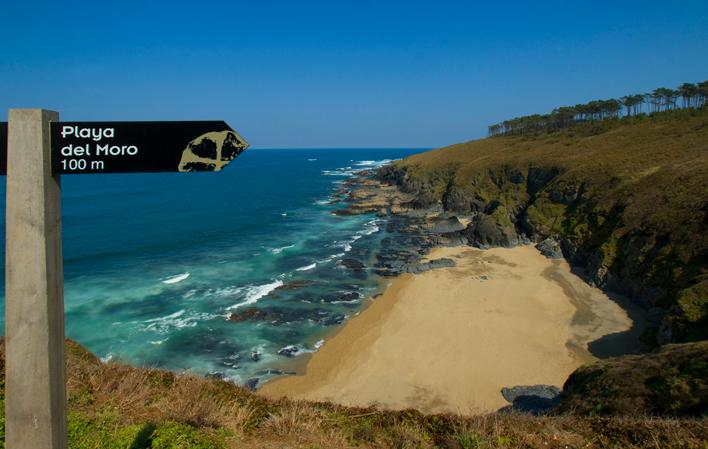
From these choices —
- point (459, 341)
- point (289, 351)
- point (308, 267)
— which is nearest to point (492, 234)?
point (308, 267)

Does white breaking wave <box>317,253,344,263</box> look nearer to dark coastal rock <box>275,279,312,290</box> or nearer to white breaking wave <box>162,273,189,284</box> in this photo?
dark coastal rock <box>275,279,312,290</box>

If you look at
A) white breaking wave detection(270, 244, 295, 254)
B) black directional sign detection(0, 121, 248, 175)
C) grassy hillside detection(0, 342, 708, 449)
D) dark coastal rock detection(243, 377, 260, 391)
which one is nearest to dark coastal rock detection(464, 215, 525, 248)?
white breaking wave detection(270, 244, 295, 254)

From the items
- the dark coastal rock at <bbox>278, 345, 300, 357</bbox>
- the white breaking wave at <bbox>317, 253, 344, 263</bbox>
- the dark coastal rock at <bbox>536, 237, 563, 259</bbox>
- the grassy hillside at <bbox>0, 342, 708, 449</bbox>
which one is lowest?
the dark coastal rock at <bbox>278, 345, 300, 357</bbox>

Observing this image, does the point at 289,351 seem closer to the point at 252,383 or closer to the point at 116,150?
the point at 252,383

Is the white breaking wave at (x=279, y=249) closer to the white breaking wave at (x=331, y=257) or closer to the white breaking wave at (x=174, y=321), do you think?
the white breaking wave at (x=331, y=257)

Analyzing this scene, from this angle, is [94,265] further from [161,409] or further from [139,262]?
[161,409]

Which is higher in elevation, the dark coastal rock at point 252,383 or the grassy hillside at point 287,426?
the grassy hillside at point 287,426

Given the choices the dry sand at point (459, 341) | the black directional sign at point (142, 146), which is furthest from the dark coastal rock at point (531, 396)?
the black directional sign at point (142, 146)
